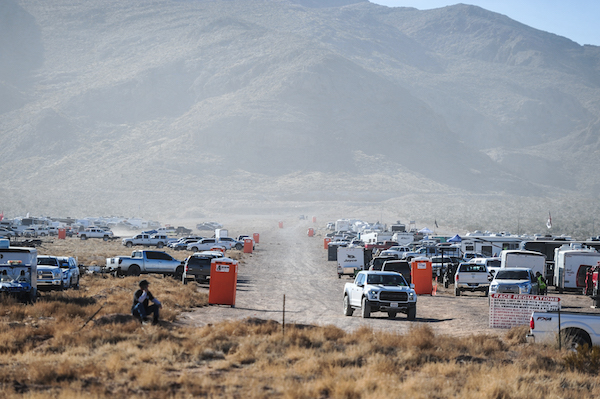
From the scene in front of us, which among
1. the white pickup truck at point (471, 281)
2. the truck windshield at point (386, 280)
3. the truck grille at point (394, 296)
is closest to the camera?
the truck grille at point (394, 296)

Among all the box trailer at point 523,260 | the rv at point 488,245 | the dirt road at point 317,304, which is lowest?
the dirt road at point 317,304

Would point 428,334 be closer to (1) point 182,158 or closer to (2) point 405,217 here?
(2) point 405,217

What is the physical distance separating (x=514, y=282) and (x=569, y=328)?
1124cm

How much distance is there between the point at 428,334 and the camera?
1598cm

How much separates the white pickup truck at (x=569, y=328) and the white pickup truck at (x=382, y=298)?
6785 millimetres

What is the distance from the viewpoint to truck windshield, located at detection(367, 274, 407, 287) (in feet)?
72.8

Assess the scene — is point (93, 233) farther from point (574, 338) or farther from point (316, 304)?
point (574, 338)

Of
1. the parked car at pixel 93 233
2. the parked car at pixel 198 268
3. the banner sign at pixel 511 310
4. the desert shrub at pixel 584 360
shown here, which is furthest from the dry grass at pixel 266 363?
the parked car at pixel 93 233

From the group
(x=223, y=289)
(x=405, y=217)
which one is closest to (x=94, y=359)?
(x=223, y=289)

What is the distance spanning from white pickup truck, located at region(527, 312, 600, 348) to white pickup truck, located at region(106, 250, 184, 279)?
21.5 meters

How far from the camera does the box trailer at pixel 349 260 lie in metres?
37.7

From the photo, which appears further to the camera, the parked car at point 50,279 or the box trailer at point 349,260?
the box trailer at point 349,260

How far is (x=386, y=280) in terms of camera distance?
2231 cm

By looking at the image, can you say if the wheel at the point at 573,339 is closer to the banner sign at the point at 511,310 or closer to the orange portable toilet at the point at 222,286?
the banner sign at the point at 511,310
